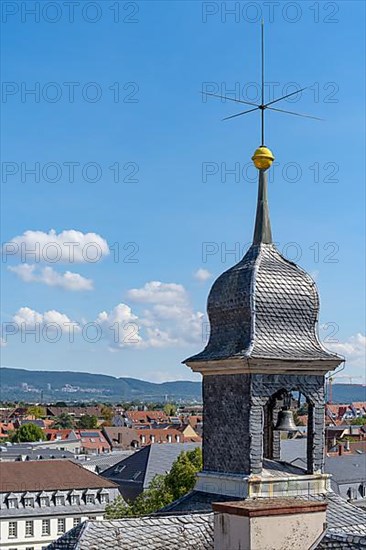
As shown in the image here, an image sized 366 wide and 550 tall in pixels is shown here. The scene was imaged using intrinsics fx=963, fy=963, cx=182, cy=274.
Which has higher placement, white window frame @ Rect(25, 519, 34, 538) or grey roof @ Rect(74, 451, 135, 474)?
grey roof @ Rect(74, 451, 135, 474)

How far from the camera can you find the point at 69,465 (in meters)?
77.4

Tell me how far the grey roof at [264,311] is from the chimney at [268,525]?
4.40 metres

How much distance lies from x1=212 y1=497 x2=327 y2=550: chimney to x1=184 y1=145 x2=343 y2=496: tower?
3.40 m

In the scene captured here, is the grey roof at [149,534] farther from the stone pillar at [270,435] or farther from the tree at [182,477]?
the tree at [182,477]

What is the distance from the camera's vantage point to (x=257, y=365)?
1867 cm

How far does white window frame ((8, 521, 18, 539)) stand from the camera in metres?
70.2

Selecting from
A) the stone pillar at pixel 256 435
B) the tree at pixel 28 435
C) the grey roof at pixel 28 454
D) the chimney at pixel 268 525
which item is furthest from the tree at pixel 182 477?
the tree at pixel 28 435

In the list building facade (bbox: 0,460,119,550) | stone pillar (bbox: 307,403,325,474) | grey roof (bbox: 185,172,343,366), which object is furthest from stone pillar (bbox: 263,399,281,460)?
building facade (bbox: 0,460,119,550)

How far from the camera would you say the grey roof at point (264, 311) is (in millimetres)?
19172

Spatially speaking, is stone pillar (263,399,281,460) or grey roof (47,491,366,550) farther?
stone pillar (263,399,281,460)

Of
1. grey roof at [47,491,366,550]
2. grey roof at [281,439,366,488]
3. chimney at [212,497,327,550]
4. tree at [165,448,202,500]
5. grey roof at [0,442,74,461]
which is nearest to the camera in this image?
chimney at [212,497,327,550]

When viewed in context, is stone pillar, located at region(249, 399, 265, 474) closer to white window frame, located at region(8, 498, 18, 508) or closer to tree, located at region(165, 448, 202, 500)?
tree, located at region(165, 448, 202, 500)

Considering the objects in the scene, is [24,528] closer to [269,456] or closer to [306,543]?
[269,456]

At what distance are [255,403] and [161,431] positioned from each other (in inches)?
5479
